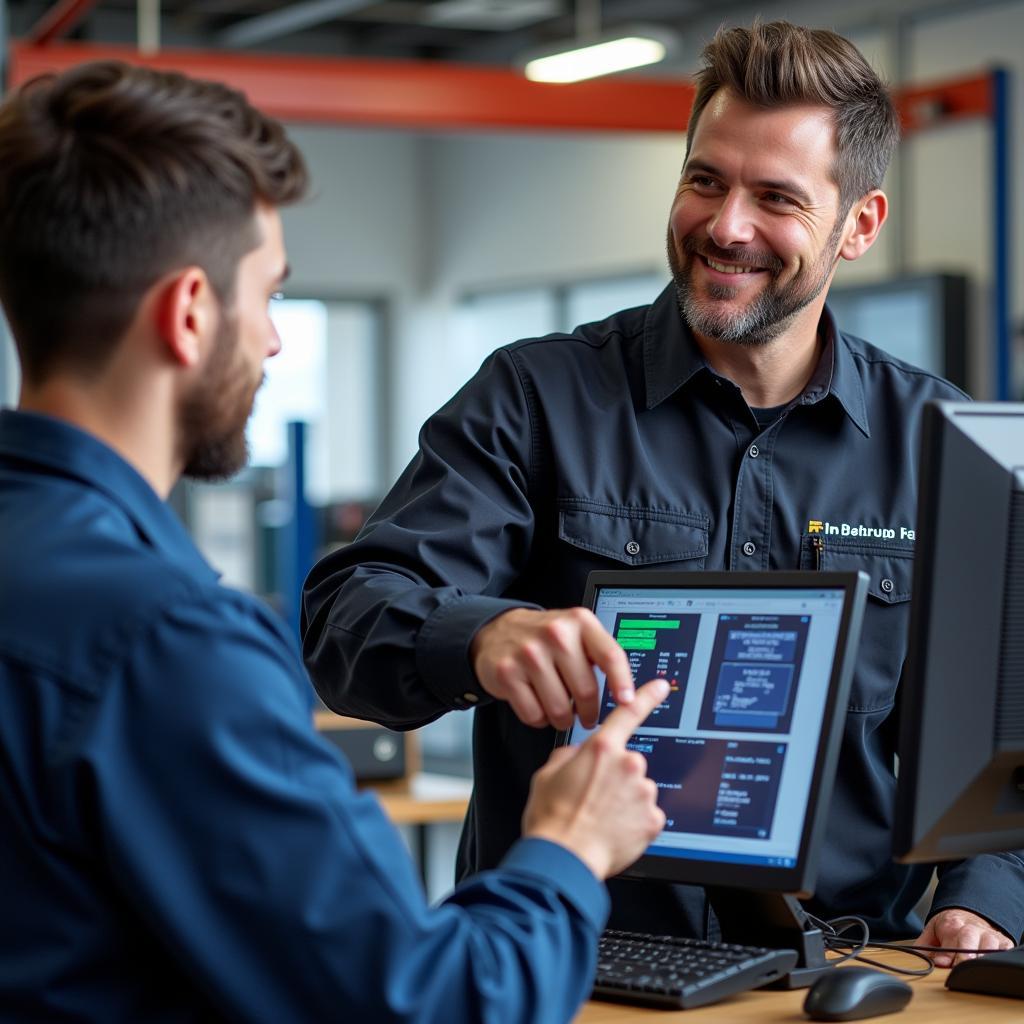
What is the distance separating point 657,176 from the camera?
9.29m

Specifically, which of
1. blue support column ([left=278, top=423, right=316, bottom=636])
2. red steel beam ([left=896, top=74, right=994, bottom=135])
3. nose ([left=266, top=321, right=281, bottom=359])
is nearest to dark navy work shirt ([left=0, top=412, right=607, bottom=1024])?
nose ([left=266, top=321, right=281, bottom=359])

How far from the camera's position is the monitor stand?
4.99ft

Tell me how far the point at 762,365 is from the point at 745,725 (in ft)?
2.06

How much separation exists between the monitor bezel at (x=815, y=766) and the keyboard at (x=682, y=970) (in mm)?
64

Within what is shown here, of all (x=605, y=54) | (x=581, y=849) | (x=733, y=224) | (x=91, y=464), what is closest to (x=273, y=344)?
(x=91, y=464)

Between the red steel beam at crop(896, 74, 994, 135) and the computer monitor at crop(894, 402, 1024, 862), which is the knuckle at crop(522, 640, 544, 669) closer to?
the computer monitor at crop(894, 402, 1024, 862)

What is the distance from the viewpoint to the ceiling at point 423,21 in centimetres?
824

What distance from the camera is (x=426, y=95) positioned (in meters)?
6.37

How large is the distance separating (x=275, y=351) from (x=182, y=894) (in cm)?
45

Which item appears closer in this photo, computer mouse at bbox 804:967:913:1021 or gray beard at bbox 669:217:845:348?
computer mouse at bbox 804:967:913:1021

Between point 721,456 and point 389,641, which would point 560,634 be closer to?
point 389,641

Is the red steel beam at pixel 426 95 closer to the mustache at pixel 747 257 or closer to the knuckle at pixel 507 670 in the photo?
the mustache at pixel 747 257

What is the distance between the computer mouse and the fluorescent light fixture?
20.2 feet

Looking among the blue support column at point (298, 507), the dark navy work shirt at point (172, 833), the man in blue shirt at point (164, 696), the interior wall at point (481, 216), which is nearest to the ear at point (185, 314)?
the man in blue shirt at point (164, 696)
